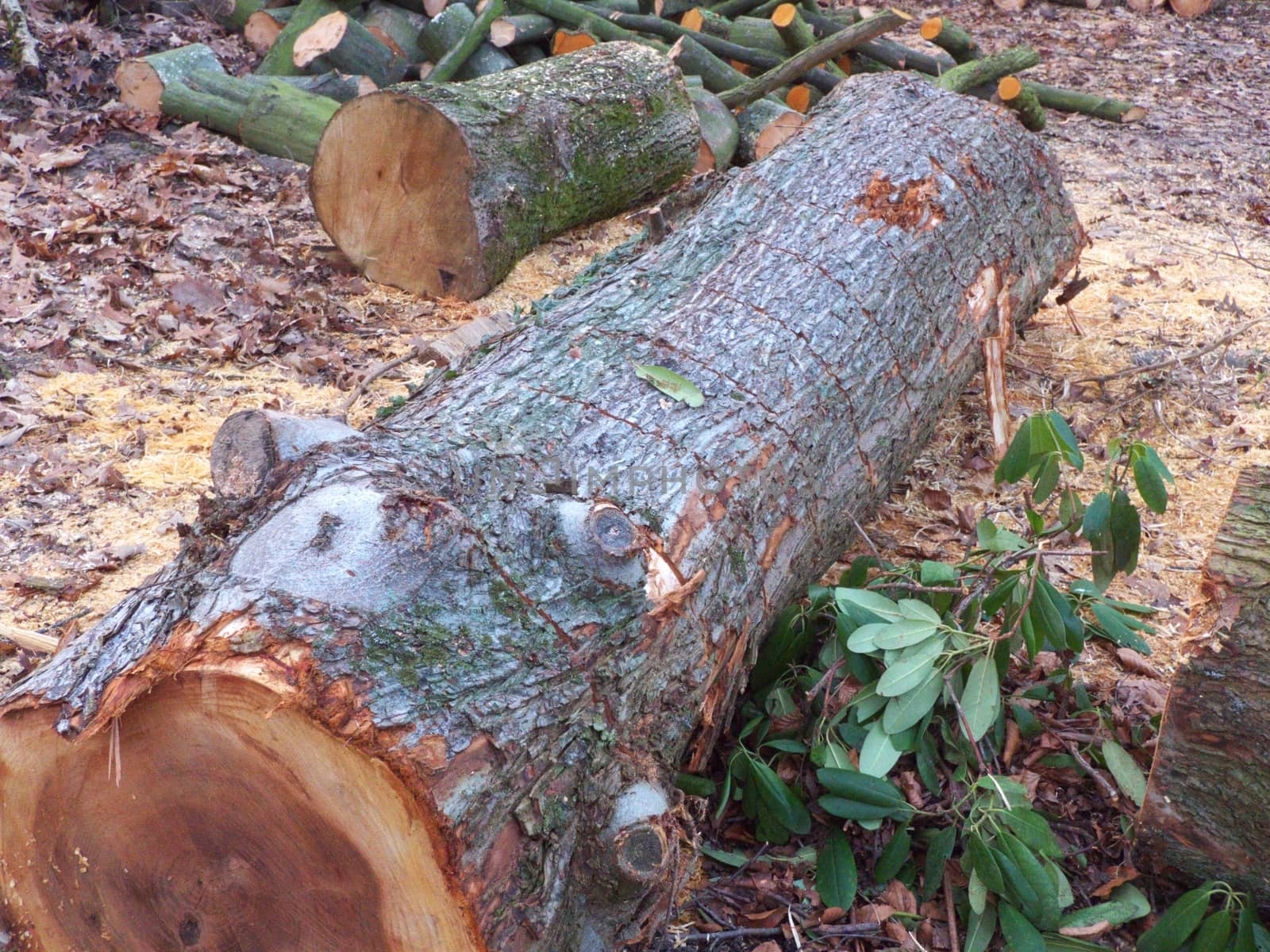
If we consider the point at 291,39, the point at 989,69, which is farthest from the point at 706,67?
the point at 291,39

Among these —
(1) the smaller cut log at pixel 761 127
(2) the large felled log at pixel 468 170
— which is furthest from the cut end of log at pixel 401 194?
(1) the smaller cut log at pixel 761 127

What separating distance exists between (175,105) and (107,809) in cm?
563

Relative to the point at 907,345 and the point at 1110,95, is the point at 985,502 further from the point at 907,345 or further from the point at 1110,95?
the point at 1110,95

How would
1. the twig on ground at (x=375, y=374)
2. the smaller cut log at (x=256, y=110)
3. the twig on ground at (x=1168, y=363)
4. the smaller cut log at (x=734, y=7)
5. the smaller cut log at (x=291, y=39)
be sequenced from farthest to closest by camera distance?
the smaller cut log at (x=734, y=7)
the smaller cut log at (x=291, y=39)
the smaller cut log at (x=256, y=110)
the twig on ground at (x=1168, y=363)
the twig on ground at (x=375, y=374)

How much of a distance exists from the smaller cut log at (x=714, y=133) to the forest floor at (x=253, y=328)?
86 cm

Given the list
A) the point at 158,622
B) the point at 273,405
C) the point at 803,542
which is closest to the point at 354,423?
the point at 273,405

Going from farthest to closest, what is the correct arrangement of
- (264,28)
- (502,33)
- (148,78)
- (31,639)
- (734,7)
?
(734,7) < (264,28) < (502,33) < (148,78) < (31,639)

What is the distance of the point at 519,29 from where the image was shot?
6871 mm

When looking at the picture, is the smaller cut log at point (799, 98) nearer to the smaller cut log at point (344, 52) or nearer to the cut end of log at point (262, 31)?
the smaller cut log at point (344, 52)

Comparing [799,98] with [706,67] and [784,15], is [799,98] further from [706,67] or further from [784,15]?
[706,67]

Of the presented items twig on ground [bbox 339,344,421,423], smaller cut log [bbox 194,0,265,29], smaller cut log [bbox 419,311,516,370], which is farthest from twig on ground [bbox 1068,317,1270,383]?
smaller cut log [bbox 194,0,265,29]

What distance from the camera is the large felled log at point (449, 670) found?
1559 mm

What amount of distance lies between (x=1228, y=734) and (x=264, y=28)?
7385mm

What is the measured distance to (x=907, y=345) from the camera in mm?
3105
